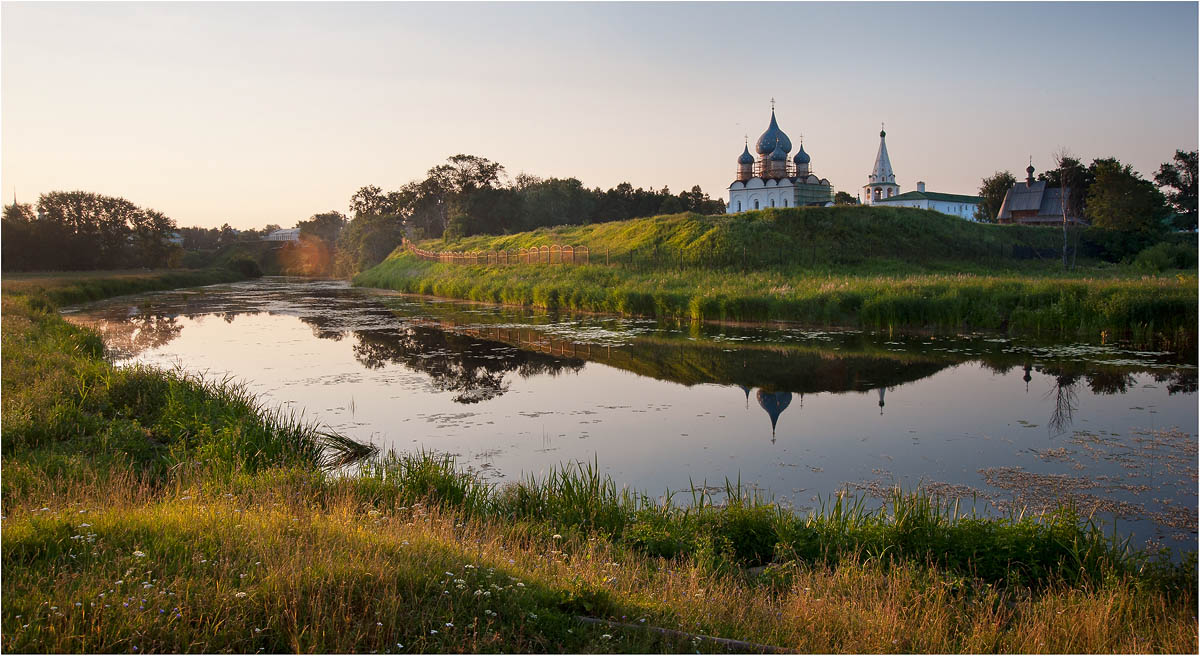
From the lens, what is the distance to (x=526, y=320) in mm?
28969

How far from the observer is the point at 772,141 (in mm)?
83812

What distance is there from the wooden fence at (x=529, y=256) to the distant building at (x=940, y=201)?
73005 millimetres

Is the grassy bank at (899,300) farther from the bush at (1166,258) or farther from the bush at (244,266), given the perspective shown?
the bush at (244,266)

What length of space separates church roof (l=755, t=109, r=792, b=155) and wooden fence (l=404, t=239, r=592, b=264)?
140 feet

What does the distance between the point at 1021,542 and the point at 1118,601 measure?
93 cm

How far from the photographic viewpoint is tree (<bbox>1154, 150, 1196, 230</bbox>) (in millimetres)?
67125

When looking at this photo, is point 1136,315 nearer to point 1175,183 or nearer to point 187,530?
point 187,530

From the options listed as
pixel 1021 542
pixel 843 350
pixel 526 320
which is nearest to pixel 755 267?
pixel 526 320

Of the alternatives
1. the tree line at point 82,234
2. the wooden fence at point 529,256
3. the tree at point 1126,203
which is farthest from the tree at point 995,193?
the tree line at point 82,234

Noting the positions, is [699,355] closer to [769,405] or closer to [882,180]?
[769,405]

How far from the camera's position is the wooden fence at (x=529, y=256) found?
4153cm

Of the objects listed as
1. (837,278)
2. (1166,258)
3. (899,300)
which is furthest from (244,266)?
(1166,258)

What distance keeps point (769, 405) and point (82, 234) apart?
62578mm

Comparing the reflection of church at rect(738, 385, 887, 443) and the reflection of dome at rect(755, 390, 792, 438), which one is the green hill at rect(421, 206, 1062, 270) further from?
the reflection of dome at rect(755, 390, 792, 438)
